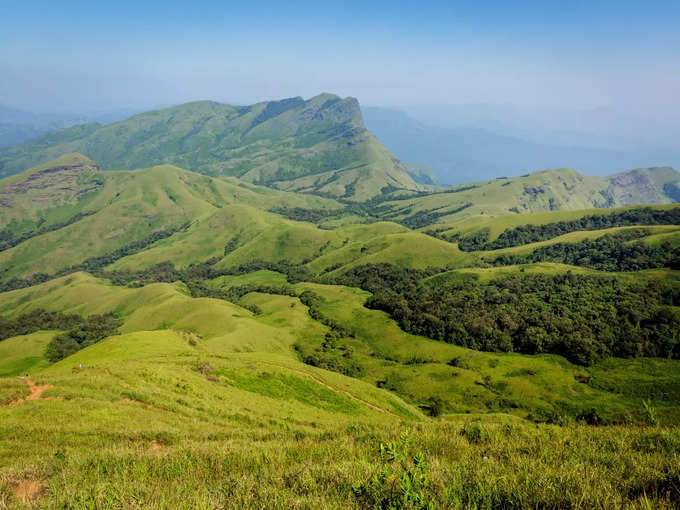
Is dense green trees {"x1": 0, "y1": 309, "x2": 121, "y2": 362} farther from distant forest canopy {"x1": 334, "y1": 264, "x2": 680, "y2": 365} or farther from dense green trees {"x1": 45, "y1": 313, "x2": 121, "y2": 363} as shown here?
distant forest canopy {"x1": 334, "y1": 264, "x2": 680, "y2": 365}

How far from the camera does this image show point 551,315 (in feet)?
396

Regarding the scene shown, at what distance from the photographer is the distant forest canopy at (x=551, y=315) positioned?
337 ft

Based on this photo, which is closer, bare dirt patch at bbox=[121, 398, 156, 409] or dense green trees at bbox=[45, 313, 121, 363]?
bare dirt patch at bbox=[121, 398, 156, 409]

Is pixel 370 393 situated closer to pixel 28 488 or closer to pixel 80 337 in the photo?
pixel 28 488

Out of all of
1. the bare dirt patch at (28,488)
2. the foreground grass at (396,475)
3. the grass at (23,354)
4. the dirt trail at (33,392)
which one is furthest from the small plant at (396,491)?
the grass at (23,354)

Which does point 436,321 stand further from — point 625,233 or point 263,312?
point 625,233

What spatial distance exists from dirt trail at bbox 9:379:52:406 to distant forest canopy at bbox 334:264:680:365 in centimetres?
11700

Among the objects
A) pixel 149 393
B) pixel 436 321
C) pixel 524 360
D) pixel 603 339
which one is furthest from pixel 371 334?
pixel 149 393

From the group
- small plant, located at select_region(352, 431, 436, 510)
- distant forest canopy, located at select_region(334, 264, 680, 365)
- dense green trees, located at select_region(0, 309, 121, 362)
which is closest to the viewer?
small plant, located at select_region(352, 431, 436, 510)

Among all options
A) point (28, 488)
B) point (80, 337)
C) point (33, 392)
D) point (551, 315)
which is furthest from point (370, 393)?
point (80, 337)

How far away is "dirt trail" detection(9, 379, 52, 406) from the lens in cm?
2364

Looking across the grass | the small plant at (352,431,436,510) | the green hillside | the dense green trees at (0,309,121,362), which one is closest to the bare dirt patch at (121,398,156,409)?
the green hillside

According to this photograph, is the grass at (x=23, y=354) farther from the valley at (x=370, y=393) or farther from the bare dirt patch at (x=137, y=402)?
the bare dirt patch at (x=137, y=402)

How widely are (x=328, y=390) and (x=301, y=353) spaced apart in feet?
205
